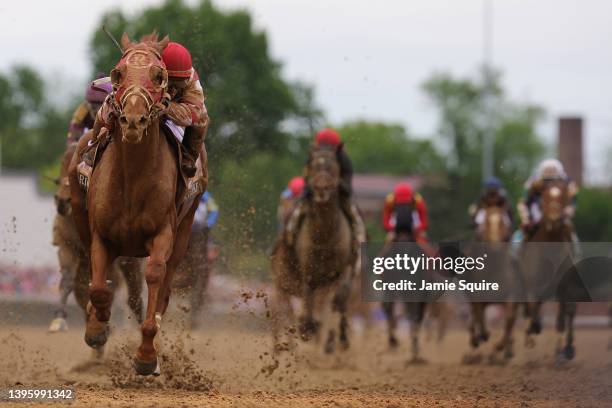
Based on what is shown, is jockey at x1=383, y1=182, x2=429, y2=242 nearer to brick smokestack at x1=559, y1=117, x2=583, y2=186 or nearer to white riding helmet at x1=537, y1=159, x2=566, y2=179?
white riding helmet at x1=537, y1=159, x2=566, y2=179

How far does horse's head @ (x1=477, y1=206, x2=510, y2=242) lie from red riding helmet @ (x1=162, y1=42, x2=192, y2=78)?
A: 844cm

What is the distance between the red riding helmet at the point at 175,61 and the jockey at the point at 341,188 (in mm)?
4953

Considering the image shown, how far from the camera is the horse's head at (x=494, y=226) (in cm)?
1773

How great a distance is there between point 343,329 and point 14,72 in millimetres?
69823

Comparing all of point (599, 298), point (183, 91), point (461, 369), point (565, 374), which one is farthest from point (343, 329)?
point (183, 91)

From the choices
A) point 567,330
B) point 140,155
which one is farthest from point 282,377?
point 567,330

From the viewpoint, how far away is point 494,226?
17797 mm

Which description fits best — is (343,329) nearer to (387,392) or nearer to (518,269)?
(518,269)

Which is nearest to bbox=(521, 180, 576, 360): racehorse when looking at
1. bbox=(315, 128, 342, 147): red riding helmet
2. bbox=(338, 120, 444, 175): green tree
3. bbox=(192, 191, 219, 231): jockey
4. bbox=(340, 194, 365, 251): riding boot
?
bbox=(340, 194, 365, 251): riding boot

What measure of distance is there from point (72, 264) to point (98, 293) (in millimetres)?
4334

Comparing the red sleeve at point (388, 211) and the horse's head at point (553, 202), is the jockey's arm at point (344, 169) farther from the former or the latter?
the red sleeve at point (388, 211)

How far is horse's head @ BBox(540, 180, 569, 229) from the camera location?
55.4ft

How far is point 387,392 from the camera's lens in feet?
36.3

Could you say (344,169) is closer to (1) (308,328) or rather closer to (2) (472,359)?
(1) (308,328)
